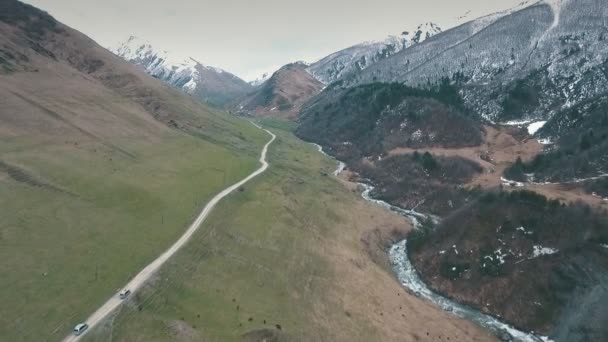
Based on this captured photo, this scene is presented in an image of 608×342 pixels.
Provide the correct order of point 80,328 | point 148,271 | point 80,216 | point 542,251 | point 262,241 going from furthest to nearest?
point 262,241 → point 542,251 → point 80,216 → point 148,271 → point 80,328

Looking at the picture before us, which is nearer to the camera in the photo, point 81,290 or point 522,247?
point 81,290

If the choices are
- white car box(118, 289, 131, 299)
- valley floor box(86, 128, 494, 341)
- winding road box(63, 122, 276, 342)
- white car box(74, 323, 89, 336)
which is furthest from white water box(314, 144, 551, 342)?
white car box(74, 323, 89, 336)

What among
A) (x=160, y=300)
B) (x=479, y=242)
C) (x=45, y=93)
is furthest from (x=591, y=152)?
(x=45, y=93)

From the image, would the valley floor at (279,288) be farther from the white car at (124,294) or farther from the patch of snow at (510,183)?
the patch of snow at (510,183)

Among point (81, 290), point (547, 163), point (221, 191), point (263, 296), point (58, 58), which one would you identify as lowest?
point (81, 290)

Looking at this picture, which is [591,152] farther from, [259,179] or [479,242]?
[259,179]

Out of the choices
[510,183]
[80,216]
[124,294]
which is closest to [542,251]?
[510,183]

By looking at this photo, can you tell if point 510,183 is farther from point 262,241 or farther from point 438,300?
point 262,241

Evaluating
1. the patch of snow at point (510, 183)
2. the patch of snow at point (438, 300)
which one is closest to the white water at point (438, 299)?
the patch of snow at point (438, 300)

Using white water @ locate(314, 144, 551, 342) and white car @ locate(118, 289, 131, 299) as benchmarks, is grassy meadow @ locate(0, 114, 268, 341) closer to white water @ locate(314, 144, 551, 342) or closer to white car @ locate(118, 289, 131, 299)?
white car @ locate(118, 289, 131, 299)
